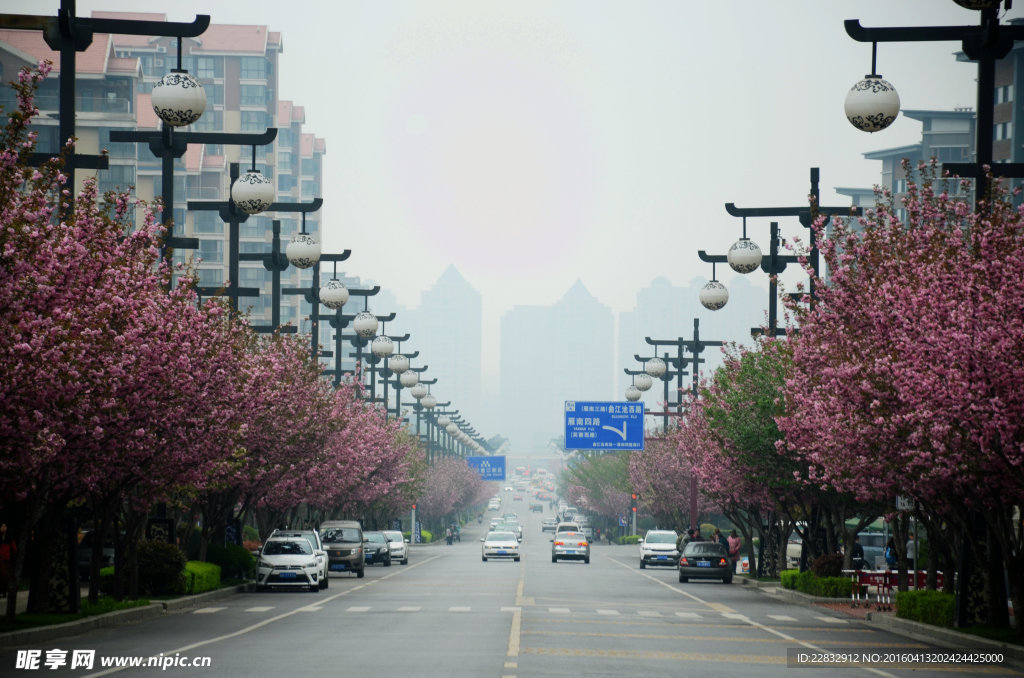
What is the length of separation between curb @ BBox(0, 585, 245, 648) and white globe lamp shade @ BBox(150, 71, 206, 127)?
7628mm

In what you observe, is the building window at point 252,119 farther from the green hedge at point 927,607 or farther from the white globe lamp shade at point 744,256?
the green hedge at point 927,607

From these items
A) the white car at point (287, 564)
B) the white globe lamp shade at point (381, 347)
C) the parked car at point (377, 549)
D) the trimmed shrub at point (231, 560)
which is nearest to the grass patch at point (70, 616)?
the white car at point (287, 564)

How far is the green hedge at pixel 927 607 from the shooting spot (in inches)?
1084

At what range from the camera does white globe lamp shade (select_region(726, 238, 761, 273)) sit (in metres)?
30.0

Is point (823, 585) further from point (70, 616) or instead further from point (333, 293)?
point (70, 616)

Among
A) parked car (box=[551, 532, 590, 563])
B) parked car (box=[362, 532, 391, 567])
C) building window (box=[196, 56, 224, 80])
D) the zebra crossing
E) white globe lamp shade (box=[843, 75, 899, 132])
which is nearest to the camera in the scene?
white globe lamp shade (box=[843, 75, 899, 132])

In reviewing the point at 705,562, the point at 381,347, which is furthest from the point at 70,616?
the point at 705,562

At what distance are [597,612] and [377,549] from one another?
35556 mm

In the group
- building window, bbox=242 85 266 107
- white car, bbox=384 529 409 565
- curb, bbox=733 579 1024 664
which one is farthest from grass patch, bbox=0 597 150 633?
building window, bbox=242 85 266 107

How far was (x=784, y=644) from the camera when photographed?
24125 mm

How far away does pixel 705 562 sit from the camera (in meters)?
51.5

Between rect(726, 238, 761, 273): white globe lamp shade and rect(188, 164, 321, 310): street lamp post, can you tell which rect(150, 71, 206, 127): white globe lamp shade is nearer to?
rect(188, 164, 321, 310): street lamp post

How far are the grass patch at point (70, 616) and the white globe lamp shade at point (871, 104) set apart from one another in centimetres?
1366

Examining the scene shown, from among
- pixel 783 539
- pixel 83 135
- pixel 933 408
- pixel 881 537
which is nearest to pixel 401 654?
pixel 933 408
